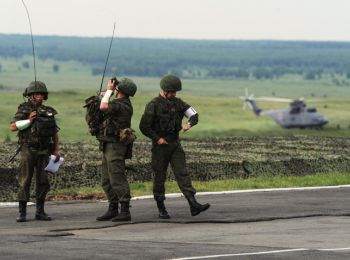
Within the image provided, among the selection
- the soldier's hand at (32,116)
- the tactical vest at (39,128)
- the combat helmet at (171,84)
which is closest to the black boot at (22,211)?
the tactical vest at (39,128)

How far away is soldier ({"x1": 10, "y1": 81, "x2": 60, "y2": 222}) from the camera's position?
17.4 m

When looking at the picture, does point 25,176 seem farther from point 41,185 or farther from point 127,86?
point 127,86

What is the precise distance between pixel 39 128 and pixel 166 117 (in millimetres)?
1607

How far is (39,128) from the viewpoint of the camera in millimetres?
17422

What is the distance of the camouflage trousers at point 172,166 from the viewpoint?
17.8 meters

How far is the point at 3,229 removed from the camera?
16.4m

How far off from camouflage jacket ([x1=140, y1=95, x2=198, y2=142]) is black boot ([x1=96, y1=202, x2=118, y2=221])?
0.97m

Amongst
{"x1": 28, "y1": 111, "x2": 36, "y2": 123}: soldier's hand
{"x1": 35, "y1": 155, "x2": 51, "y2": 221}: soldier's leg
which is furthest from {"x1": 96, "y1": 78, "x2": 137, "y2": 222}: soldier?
{"x1": 28, "y1": 111, "x2": 36, "y2": 123}: soldier's hand

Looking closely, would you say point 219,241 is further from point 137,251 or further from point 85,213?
point 85,213

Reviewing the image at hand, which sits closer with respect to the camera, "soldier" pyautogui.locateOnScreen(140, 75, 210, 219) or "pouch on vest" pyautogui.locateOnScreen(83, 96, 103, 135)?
"pouch on vest" pyautogui.locateOnScreen(83, 96, 103, 135)

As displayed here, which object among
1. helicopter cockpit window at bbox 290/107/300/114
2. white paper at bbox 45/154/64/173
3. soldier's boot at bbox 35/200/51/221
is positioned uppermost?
white paper at bbox 45/154/64/173

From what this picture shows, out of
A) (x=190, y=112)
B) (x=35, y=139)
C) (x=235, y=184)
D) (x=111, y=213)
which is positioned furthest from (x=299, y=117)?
(x=35, y=139)

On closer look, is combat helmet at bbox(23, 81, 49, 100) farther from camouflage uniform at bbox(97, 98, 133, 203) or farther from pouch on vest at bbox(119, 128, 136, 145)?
pouch on vest at bbox(119, 128, 136, 145)

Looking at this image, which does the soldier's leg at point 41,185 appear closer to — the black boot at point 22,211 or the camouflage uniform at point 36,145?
the camouflage uniform at point 36,145
